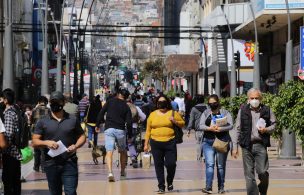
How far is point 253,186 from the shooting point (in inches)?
540

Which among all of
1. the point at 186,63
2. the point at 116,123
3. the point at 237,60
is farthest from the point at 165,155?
the point at 186,63

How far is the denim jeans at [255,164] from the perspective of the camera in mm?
13602

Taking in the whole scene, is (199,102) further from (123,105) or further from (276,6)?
(276,6)

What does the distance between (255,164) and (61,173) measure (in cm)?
367

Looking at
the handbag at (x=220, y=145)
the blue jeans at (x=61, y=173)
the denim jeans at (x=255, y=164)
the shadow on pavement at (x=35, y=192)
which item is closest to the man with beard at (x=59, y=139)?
the blue jeans at (x=61, y=173)

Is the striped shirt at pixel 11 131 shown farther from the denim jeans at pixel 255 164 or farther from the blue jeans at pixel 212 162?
the blue jeans at pixel 212 162

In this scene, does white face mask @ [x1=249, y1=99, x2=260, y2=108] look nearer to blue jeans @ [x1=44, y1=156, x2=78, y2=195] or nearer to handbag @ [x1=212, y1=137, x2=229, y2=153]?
handbag @ [x1=212, y1=137, x2=229, y2=153]

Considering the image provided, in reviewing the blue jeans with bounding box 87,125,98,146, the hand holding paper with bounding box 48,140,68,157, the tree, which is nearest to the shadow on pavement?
the hand holding paper with bounding box 48,140,68,157

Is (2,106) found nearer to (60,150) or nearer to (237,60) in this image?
(60,150)

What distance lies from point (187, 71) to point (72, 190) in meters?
77.6

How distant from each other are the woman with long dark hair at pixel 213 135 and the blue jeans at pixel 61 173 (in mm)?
5100

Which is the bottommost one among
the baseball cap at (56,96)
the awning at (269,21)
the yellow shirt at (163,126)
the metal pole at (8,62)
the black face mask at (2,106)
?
the yellow shirt at (163,126)

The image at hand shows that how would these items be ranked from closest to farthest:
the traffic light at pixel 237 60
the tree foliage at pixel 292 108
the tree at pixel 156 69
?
the tree foliage at pixel 292 108
the traffic light at pixel 237 60
the tree at pixel 156 69

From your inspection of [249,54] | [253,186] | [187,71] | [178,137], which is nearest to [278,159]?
[178,137]
